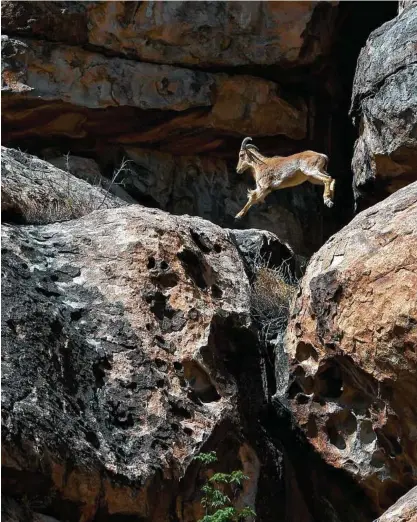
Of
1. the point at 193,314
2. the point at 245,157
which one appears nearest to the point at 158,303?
the point at 193,314

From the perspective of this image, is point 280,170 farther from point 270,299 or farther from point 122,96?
point 270,299

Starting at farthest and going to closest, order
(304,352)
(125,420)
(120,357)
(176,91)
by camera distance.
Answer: (176,91)
(304,352)
(120,357)
(125,420)

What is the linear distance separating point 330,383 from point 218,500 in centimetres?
150

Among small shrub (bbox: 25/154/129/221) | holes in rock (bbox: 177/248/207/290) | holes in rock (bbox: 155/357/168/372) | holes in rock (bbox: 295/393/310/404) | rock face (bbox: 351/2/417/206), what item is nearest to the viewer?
holes in rock (bbox: 155/357/168/372)

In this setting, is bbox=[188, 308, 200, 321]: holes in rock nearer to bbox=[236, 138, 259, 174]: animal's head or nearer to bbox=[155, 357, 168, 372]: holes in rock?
bbox=[155, 357, 168, 372]: holes in rock

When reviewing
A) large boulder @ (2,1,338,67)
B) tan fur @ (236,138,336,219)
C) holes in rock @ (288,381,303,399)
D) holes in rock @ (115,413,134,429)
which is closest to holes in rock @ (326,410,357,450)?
holes in rock @ (288,381,303,399)

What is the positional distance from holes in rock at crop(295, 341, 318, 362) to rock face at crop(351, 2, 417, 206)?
425 centimetres

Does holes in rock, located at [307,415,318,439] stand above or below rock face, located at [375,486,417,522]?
above

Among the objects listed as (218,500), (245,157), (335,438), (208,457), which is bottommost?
(218,500)

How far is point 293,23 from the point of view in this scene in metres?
15.2

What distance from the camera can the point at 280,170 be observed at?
1432 cm

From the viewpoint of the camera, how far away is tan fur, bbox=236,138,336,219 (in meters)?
13.9

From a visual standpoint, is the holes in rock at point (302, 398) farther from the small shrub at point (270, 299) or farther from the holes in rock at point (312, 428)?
the small shrub at point (270, 299)

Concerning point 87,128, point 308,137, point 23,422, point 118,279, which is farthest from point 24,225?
point 308,137
